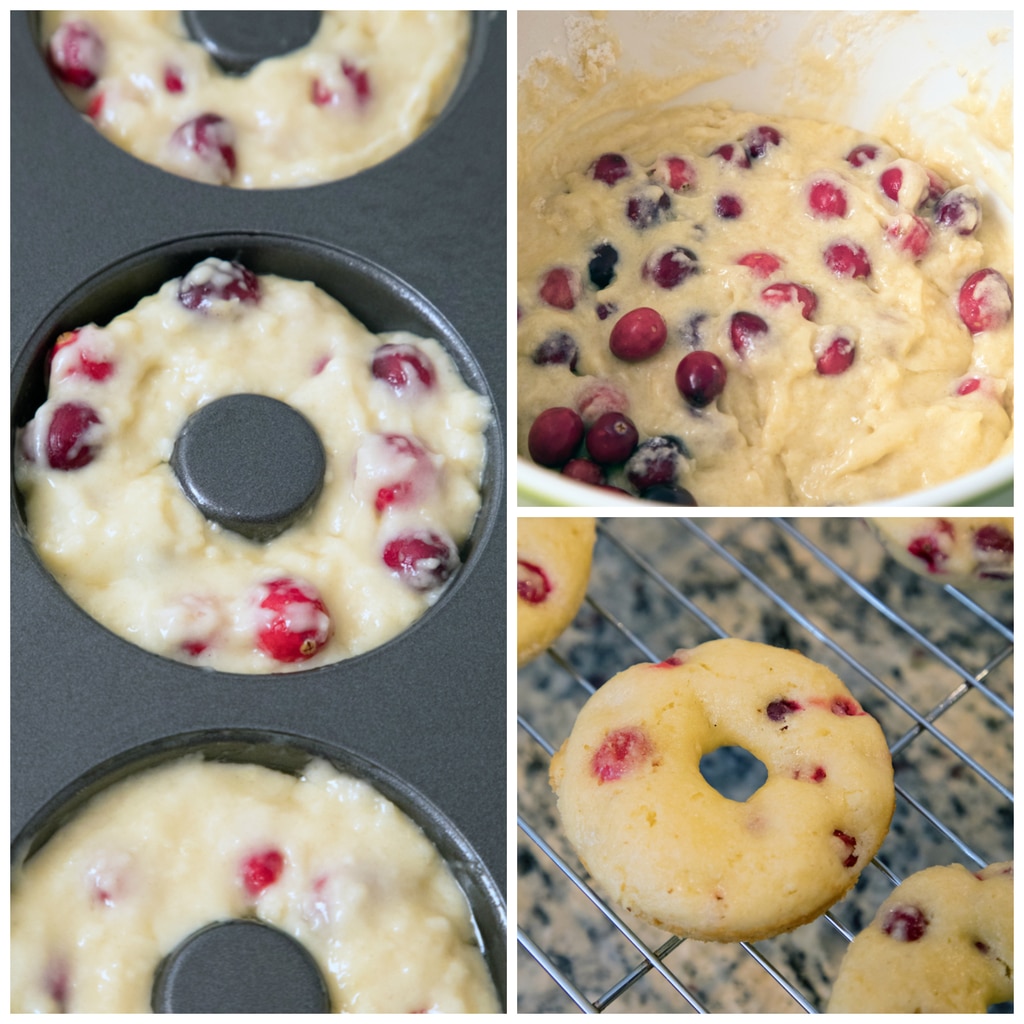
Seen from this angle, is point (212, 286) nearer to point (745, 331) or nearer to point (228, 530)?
point (228, 530)

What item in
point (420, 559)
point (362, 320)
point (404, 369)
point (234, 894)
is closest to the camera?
point (234, 894)

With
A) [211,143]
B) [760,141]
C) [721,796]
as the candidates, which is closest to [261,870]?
[721,796]

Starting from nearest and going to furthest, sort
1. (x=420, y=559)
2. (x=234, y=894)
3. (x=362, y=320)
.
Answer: (x=234, y=894)
(x=420, y=559)
(x=362, y=320)

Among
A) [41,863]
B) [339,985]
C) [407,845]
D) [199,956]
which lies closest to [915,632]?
[407,845]

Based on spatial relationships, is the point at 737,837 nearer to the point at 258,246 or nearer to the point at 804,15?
the point at 258,246

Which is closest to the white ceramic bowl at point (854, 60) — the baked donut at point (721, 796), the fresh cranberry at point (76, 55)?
the fresh cranberry at point (76, 55)

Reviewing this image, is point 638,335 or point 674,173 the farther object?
point 674,173

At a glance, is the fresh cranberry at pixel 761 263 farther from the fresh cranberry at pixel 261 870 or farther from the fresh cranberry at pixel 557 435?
the fresh cranberry at pixel 261 870
